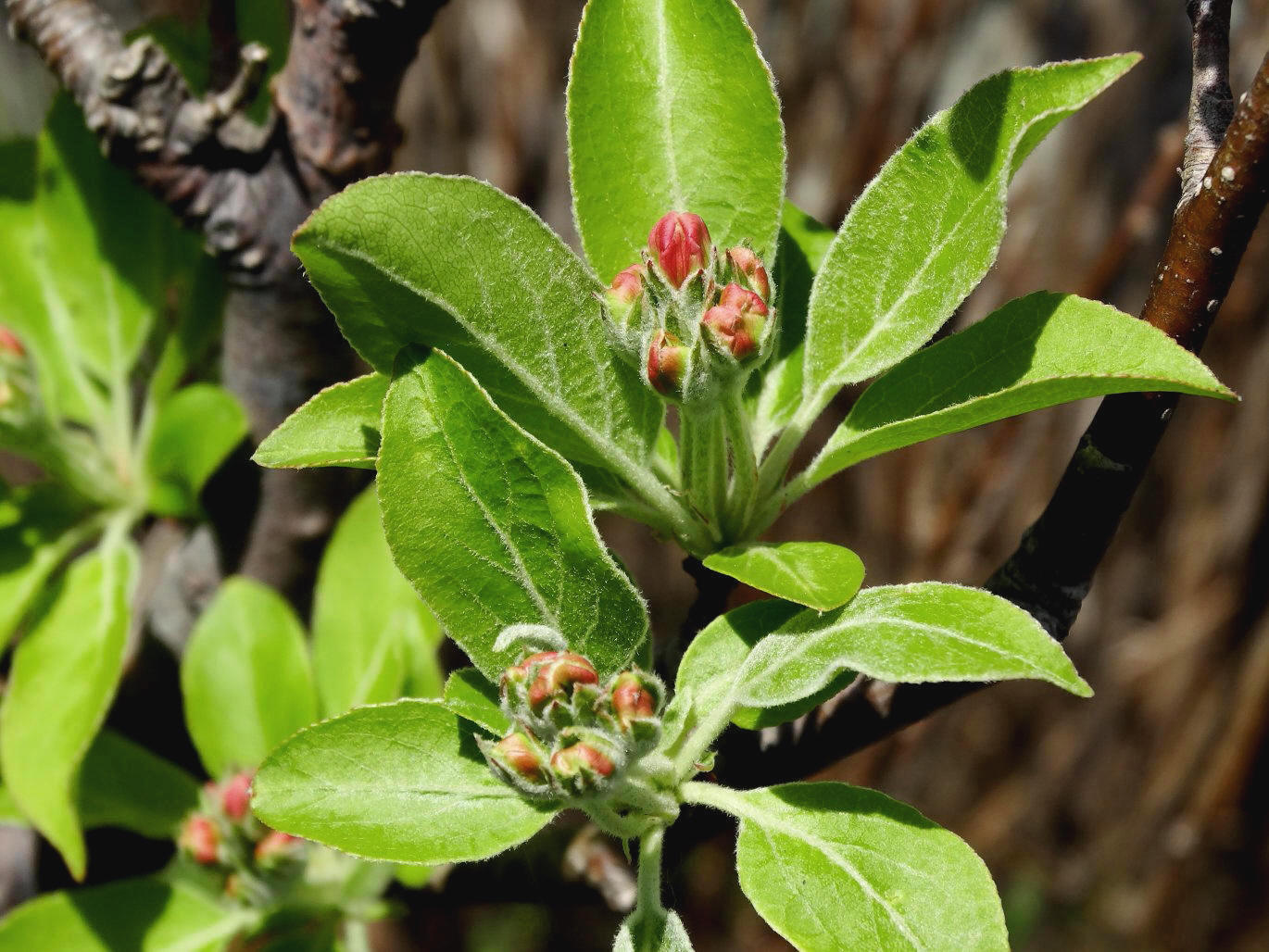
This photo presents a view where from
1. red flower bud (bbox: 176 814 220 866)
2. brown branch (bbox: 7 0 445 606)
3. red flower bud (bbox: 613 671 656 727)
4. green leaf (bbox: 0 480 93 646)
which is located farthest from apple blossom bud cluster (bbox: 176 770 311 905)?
red flower bud (bbox: 613 671 656 727)

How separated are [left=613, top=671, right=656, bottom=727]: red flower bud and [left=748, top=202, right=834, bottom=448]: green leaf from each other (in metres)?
0.21

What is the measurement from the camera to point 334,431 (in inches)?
26.5

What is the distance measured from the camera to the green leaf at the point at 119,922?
41.8 inches

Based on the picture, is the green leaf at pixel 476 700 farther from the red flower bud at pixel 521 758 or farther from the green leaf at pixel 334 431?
the green leaf at pixel 334 431

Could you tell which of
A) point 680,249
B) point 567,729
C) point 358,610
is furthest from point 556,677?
point 358,610

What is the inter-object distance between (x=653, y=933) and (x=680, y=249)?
0.39 meters

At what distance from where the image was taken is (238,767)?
1121mm

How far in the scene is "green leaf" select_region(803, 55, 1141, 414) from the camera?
1.95 ft

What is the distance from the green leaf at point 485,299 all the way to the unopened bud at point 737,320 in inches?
3.0

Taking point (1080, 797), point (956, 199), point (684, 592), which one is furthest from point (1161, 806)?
point (956, 199)

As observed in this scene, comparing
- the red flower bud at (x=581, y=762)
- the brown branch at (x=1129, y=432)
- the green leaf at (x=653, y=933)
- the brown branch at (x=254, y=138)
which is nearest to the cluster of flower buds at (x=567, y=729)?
the red flower bud at (x=581, y=762)

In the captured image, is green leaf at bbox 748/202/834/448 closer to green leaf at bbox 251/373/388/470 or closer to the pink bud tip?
the pink bud tip

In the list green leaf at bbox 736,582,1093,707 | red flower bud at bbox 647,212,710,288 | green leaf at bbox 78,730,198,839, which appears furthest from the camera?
green leaf at bbox 78,730,198,839

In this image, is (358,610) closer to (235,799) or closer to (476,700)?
(235,799)
